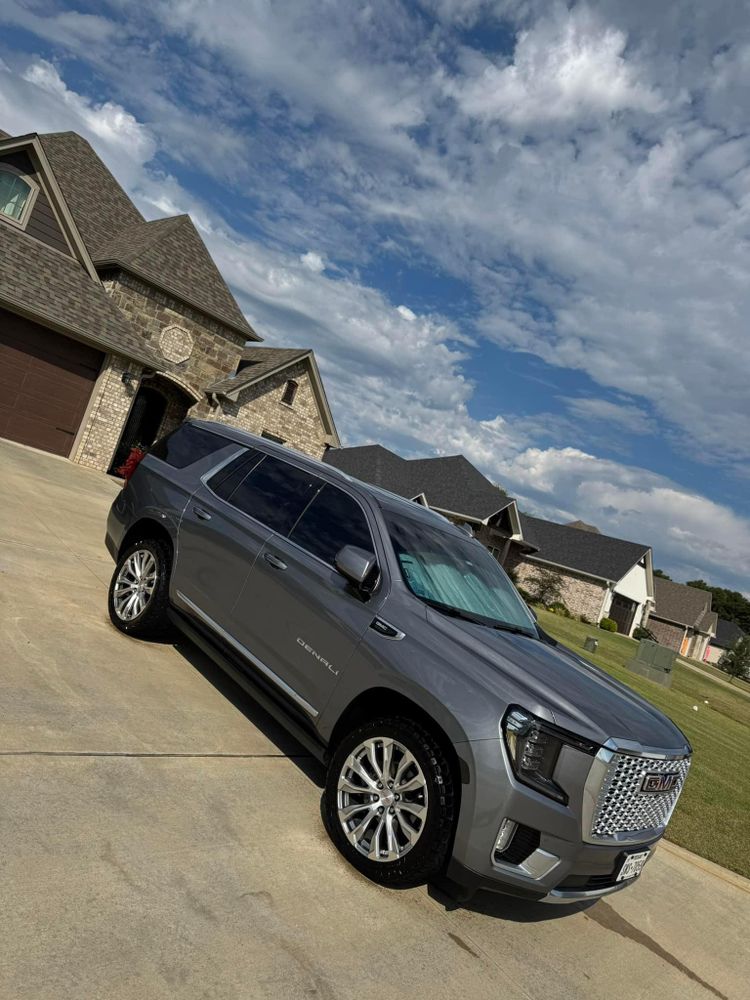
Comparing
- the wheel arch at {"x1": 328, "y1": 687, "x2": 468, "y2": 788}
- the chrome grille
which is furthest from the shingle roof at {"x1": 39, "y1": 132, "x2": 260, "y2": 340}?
the chrome grille

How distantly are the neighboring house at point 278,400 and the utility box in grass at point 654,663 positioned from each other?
1349 cm

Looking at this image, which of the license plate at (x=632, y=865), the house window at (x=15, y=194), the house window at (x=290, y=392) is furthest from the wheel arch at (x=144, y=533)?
the house window at (x=290, y=392)

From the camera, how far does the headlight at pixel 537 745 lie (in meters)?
3.36

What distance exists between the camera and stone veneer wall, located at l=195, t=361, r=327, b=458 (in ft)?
77.3

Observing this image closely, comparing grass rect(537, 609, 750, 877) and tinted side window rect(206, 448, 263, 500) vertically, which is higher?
tinted side window rect(206, 448, 263, 500)

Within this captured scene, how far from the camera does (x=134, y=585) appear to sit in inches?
236

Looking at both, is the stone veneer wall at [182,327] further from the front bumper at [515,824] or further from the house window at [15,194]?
the front bumper at [515,824]

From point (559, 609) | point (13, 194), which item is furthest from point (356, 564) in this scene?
point (559, 609)

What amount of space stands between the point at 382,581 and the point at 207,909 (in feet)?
6.39

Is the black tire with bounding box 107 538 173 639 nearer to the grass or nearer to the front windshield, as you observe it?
the front windshield

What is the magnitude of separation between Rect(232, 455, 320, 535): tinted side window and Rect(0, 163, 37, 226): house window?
16109mm

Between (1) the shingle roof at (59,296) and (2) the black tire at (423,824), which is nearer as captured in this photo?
(2) the black tire at (423,824)

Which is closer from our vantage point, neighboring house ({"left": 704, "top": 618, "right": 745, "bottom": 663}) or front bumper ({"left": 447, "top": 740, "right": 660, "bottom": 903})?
front bumper ({"left": 447, "top": 740, "right": 660, "bottom": 903})

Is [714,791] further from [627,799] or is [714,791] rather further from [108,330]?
[108,330]
